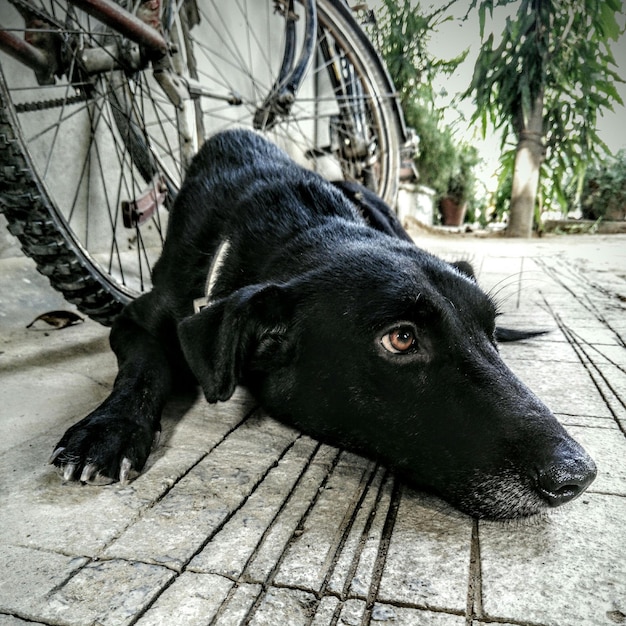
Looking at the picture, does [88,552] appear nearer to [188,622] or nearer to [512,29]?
[188,622]

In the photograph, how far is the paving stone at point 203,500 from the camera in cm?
103

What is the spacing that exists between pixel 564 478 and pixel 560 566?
0.16 meters

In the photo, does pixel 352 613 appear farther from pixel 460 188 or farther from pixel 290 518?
pixel 460 188

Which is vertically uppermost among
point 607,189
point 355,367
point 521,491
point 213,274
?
point 607,189

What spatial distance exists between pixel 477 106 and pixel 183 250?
30.3 ft

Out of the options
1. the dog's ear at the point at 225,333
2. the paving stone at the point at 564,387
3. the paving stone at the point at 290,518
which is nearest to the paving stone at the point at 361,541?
the paving stone at the point at 290,518

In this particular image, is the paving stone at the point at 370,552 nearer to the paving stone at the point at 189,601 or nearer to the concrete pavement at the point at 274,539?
the concrete pavement at the point at 274,539

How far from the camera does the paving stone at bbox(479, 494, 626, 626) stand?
0.87 meters

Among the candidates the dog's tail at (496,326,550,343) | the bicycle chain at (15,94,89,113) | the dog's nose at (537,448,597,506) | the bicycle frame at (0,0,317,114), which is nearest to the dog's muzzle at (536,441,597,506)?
the dog's nose at (537,448,597,506)

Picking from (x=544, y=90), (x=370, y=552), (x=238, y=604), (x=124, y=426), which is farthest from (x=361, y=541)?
(x=544, y=90)

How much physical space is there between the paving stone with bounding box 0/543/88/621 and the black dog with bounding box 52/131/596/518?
0.25 metres

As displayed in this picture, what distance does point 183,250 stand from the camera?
1976 mm

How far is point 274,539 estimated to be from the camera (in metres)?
1.06

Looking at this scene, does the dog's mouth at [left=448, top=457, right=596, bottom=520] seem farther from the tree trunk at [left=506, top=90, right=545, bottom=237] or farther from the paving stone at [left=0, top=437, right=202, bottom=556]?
the tree trunk at [left=506, top=90, right=545, bottom=237]
